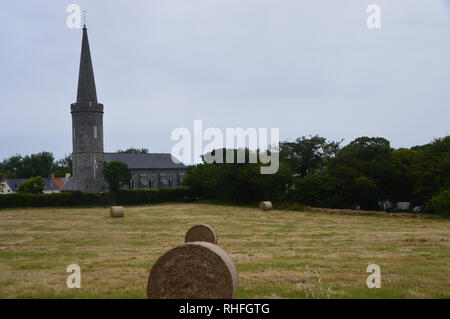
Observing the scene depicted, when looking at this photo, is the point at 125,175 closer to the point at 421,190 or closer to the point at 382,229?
the point at 421,190

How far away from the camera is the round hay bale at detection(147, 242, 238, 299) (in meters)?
8.73

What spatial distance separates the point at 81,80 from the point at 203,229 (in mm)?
59154

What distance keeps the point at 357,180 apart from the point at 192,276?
3389cm

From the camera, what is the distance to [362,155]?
154 ft

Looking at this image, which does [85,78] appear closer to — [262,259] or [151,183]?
[151,183]

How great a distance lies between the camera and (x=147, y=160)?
3206 inches

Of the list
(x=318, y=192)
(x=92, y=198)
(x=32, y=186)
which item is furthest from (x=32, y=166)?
(x=318, y=192)

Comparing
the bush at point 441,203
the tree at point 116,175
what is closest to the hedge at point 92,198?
the tree at point 116,175

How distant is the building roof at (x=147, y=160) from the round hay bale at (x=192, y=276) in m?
68.4

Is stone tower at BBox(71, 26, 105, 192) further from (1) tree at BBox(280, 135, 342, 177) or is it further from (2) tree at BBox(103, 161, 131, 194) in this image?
(1) tree at BBox(280, 135, 342, 177)

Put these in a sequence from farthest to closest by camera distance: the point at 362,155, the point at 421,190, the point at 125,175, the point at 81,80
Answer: the point at 81,80
the point at 125,175
the point at 362,155
the point at 421,190

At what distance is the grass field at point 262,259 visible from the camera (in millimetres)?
10570

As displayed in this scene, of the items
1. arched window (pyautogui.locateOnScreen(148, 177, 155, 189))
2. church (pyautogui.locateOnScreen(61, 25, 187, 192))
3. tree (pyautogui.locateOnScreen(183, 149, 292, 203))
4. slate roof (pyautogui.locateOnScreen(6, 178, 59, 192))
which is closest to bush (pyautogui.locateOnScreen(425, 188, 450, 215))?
tree (pyautogui.locateOnScreen(183, 149, 292, 203))
